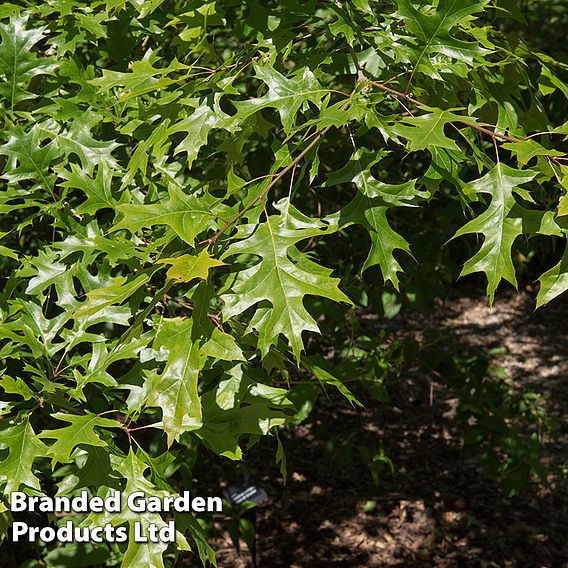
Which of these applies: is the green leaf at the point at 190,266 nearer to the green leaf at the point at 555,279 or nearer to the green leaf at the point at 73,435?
the green leaf at the point at 73,435

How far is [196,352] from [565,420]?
4781 mm

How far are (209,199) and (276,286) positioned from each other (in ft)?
1.09

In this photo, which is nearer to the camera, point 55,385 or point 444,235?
point 55,385

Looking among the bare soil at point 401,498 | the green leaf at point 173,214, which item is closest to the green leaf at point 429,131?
the green leaf at point 173,214

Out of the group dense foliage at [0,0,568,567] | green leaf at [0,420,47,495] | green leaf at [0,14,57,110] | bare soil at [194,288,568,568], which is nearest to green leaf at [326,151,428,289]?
dense foliage at [0,0,568,567]

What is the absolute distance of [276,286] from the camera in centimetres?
149

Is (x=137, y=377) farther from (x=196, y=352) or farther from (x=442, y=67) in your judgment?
(x=442, y=67)

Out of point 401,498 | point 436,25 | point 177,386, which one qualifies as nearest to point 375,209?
point 436,25

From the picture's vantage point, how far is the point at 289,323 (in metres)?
1.47

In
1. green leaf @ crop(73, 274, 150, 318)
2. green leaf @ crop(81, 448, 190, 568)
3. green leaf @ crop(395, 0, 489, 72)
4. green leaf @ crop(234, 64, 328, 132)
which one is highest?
green leaf @ crop(395, 0, 489, 72)

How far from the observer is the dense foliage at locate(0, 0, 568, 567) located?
152 cm

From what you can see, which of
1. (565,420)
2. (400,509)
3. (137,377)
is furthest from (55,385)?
(565,420)

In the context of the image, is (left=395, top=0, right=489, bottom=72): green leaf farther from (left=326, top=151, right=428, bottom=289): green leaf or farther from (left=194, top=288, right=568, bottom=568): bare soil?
(left=194, top=288, right=568, bottom=568): bare soil

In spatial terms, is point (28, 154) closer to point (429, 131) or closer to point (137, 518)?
point (137, 518)
